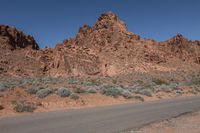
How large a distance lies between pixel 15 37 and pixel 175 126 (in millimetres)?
83647

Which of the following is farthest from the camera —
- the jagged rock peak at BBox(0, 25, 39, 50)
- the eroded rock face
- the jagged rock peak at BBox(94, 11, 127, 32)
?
the jagged rock peak at BBox(94, 11, 127, 32)

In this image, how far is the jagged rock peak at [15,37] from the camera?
84.9 meters

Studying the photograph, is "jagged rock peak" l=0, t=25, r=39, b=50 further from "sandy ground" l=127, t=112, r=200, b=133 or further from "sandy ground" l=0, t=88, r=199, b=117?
"sandy ground" l=127, t=112, r=200, b=133

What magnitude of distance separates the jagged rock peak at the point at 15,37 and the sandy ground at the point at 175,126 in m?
76.3

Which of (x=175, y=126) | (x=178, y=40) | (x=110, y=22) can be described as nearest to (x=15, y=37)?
(x=110, y=22)

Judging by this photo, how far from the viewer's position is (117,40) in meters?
82.4

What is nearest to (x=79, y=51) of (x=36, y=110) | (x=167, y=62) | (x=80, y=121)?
(x=167, y=62)

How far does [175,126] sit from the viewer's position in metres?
11.1

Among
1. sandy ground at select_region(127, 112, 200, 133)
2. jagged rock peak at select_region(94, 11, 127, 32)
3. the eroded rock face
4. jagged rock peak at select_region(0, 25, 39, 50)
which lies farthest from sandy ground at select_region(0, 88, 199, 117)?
jagged rock peak at select_region(0, 25, 39, 50)

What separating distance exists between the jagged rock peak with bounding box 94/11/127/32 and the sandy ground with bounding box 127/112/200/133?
7379cm

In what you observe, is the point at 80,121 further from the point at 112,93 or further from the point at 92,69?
the point at 92,69

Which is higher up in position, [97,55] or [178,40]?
[178,40]

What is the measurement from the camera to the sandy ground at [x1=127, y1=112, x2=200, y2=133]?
1020 centimetres

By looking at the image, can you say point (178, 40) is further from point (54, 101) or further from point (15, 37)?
point (54, 101)
